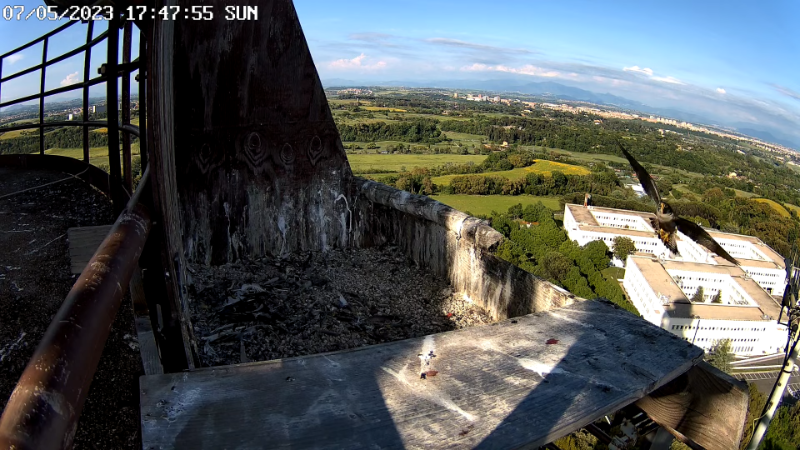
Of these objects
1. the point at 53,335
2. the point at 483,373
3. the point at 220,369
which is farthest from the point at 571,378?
Result: the point at 53,335

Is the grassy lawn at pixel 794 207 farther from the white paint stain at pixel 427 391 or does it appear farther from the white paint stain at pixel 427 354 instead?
the white paint stain at pixel 427 391

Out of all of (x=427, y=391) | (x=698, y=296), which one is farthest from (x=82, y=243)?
(x=698, y=296)

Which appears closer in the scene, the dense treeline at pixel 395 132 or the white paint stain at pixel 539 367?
the white paint stain at pixel 539 367

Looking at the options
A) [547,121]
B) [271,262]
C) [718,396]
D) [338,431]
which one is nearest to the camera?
[338,431]

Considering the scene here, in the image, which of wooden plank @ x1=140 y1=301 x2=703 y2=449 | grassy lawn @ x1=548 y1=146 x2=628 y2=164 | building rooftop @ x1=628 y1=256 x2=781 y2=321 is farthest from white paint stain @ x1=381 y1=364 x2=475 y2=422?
grassy lawn @ x1=548 y1=146 x2=628 y2=164

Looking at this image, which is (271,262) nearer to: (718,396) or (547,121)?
(718,396)

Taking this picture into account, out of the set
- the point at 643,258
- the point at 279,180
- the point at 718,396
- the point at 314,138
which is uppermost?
the point at 314,138

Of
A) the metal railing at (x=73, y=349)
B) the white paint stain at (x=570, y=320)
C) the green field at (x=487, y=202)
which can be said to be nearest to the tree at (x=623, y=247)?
the green field at (x=487, y=202)
